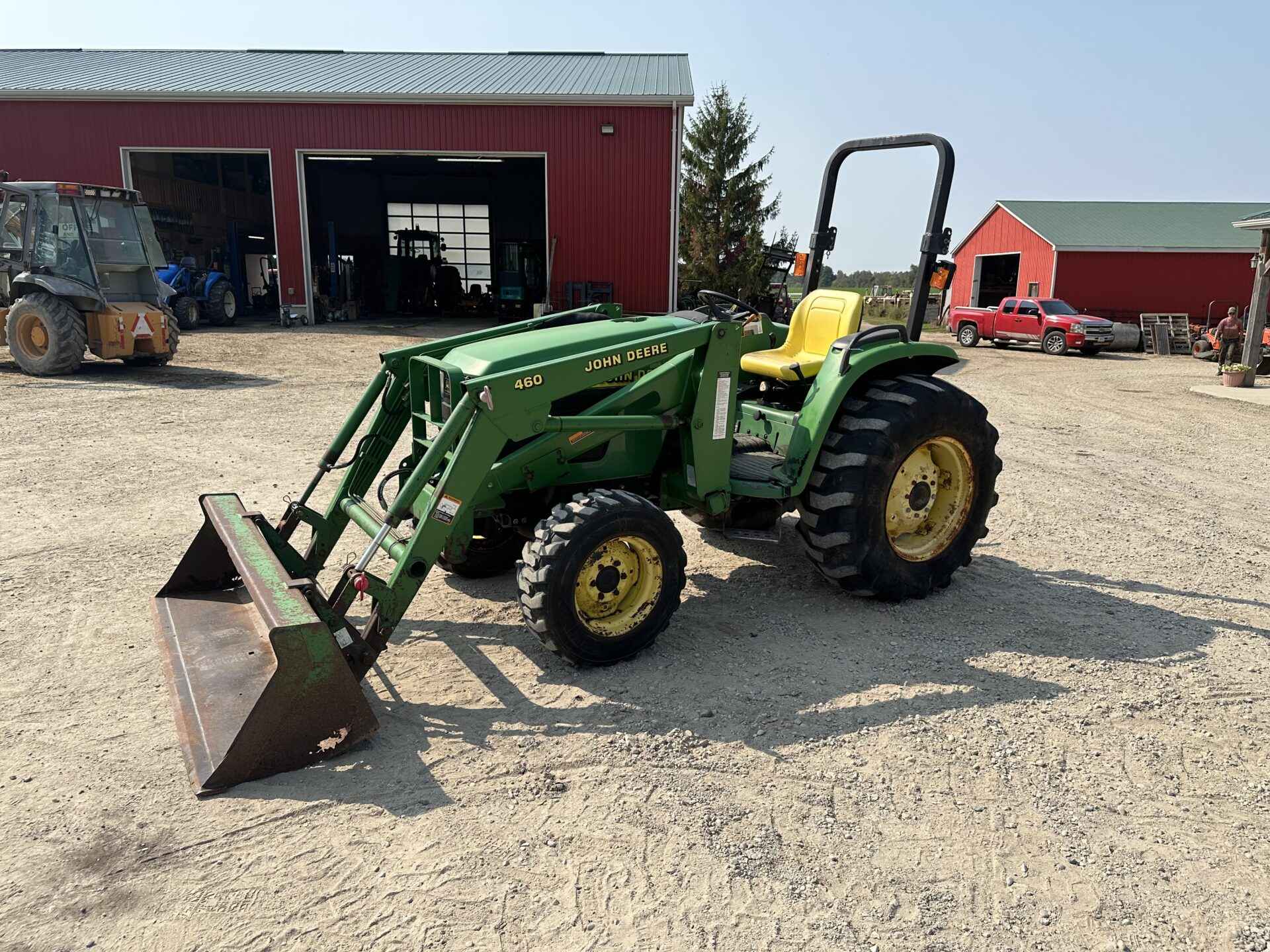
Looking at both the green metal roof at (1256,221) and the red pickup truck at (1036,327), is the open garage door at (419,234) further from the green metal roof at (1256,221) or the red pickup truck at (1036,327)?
the green metal roof at (1256,221)

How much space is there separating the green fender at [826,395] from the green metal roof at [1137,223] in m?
26.9

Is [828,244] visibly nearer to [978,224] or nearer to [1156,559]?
[1156,559]

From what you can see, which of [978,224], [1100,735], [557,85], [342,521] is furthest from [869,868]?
[978,224]

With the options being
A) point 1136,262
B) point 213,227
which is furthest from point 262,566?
point 1136,262

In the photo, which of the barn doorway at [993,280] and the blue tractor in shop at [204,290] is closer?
the blue tractor in shop at [204,290]

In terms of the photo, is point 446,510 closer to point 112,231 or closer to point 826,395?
point 826,395

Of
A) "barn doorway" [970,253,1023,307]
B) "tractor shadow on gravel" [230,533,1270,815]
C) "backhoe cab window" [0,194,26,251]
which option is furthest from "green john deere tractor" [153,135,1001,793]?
"barn doorway" [970,253,1023,307]

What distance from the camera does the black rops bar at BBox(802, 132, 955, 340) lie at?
15.4ft

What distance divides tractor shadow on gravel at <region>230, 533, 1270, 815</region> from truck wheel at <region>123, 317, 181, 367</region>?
10.2 metres

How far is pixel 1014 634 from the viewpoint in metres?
4.50

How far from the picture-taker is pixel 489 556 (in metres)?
4.93

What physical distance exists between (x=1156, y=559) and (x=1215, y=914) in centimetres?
365

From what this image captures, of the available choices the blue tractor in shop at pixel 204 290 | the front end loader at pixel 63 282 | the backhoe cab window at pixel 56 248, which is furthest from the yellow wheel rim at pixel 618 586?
the blue tractor in shop at pixel 204 290

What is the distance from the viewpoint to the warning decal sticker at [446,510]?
355 cm
